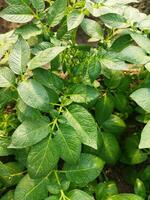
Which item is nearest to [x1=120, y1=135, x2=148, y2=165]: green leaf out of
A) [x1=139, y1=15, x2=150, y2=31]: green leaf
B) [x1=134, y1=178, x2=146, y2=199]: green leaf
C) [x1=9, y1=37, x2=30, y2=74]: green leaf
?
[x1=134, y1=178, x2=146, y2=199]: green leaf

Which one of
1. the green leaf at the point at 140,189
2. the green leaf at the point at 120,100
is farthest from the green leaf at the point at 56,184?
the green leaf at the point at 120,100

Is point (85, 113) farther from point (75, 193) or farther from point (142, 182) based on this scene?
point (142, 182)

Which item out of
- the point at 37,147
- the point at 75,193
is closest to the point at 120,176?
the point at 75,193

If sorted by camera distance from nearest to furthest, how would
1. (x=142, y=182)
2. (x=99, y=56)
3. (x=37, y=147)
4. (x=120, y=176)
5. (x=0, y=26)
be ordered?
1. (x=37, y=147)
2. (x=99, y=56)
3. (x=142, y=182)
4. (x=120, y=176)
5. (x=0, y=26)

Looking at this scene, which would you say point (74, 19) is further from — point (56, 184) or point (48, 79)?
point (56, 184)

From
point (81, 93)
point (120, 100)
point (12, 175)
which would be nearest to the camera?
point (81, 93)

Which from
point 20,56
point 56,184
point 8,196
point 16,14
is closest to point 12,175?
point 8,196
